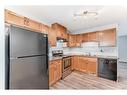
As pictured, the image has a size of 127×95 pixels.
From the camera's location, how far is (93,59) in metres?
4.73

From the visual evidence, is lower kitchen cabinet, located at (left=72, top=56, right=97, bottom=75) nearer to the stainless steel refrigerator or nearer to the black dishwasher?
the black dishwasher

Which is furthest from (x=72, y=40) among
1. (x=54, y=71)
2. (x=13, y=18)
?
(x=13, y=18)

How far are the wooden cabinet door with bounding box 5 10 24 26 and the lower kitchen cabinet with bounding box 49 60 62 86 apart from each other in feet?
4.65

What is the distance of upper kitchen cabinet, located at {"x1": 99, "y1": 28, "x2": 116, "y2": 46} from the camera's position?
14.3ft

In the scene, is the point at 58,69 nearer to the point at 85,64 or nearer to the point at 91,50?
the point at 85,64

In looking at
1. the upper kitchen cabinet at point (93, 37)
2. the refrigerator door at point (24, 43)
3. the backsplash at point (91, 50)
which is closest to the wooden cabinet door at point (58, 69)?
the backsplash at point (91, 50)

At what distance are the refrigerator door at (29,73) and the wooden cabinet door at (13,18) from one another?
2.86 feet

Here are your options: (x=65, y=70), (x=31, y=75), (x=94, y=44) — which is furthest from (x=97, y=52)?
(x=31, y=75)

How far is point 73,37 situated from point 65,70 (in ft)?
7.29

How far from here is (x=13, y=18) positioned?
230cm

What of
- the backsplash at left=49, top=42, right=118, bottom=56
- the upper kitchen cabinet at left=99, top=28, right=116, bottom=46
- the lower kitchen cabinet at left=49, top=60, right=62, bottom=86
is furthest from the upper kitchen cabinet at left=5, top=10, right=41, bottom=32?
the upper kitchen cabinet at left=99, top=28, right=116, bottom=46

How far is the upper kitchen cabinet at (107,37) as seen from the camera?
14.3ft

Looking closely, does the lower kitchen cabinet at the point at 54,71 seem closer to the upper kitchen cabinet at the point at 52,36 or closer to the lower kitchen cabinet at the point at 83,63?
the upper kitchen cabinet at the point at 52,36
